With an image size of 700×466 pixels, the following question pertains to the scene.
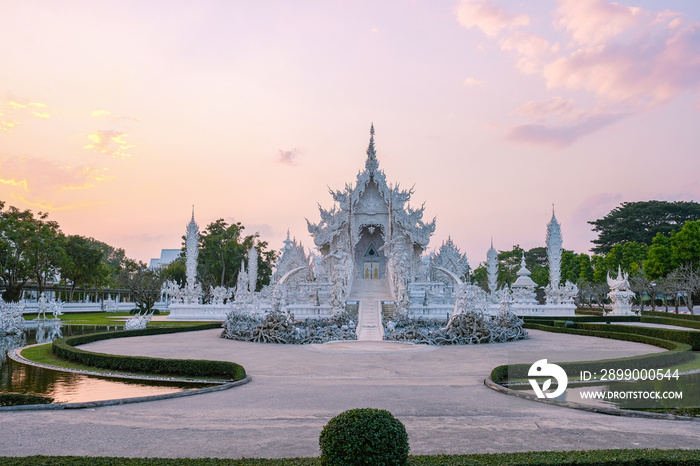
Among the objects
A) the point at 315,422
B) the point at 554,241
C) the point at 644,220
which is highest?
the point at 644,220

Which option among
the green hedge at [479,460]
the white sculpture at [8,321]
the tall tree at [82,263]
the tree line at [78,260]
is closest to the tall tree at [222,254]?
the tree line at [78,260]

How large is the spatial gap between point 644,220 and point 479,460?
219 feet

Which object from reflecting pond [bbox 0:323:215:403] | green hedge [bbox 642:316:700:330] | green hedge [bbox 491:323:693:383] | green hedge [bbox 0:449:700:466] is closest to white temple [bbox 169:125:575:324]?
green hedge [bbox 642:316:700:330]

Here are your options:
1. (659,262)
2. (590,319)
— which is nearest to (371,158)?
(590,319)

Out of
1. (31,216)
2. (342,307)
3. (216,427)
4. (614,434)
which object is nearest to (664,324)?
(342,307)

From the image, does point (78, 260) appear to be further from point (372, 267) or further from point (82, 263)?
point (372, 267)

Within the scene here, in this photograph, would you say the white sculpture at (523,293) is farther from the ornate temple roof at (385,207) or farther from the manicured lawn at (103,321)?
the manicured lawn at (103,321)

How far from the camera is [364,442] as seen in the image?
15.6 feet

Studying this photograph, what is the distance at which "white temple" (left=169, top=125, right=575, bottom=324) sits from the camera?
29047mm

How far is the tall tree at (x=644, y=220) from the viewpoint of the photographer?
60.4 m

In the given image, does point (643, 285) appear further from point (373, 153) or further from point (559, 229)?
point (373, 153)

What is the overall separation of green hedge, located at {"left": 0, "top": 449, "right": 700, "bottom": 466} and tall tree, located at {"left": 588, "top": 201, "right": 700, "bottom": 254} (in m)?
61.7

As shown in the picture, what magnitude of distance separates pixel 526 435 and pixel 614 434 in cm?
120

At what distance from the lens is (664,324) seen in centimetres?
2803
